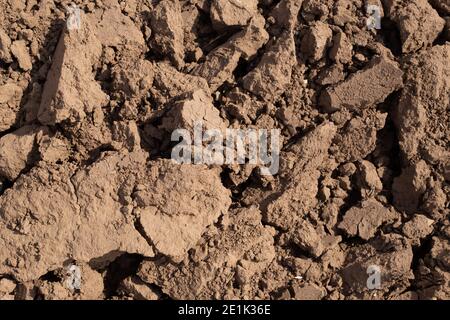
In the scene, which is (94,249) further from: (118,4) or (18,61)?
(118,4)

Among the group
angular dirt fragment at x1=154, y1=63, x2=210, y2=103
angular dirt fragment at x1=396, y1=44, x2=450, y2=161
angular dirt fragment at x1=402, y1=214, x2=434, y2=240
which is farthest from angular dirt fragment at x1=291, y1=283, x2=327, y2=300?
angular dirt fragment at x1=154, y1=63, x2=210, y2=103

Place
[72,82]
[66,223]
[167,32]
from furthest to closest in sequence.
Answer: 1. [167,32]
2. [72,82]
3. [66,223]

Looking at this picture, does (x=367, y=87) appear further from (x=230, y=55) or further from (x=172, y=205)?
(x=172, y=205)

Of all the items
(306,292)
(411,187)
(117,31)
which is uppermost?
(117,31)

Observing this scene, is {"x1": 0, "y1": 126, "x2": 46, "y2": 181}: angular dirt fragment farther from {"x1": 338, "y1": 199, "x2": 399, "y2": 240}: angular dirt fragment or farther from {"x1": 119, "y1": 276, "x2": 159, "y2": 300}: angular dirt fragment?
{"x1": 338, "y1": 199, "x2": 399, "y2": 240}: angular dirt fragment

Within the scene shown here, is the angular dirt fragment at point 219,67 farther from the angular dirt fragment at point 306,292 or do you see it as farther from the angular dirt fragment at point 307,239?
the angular dirt fragment at point 306,292

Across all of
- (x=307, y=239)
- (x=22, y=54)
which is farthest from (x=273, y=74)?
(x=22, y=54)

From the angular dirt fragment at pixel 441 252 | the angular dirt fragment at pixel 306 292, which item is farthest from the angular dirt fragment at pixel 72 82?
the angular dirt fragment at pixel 441 252
